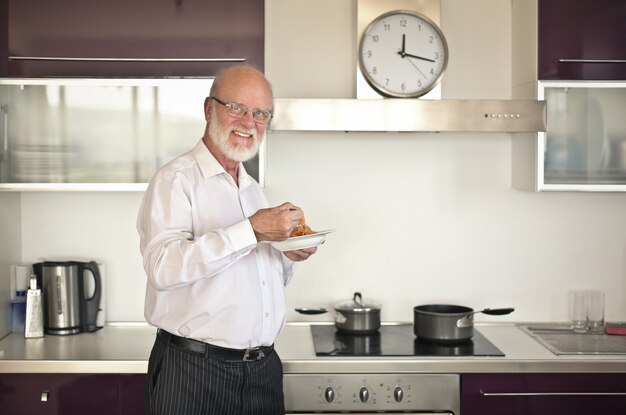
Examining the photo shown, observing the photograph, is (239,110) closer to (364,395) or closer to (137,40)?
(137,40)

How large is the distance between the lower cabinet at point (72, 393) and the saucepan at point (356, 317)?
751 millimetres

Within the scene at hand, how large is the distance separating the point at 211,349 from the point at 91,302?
44.6 inches

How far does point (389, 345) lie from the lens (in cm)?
319

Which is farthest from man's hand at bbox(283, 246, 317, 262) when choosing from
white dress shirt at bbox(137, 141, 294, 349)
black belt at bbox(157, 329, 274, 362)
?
black belt at bbox(157, 329, 274, 362)

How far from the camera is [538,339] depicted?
3.32m

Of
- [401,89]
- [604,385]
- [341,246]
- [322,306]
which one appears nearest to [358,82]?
[401,89]

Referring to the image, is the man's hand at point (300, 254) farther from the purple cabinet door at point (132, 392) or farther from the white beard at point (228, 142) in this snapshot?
the purple cabinet door at point (132, 392)

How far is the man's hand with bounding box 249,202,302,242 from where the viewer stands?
2.30 metres

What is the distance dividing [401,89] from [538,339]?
1116 mm

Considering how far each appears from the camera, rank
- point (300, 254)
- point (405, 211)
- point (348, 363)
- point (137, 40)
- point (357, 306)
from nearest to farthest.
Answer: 1. point (300, 254)
2. point (348, 363)
3. point (137, 40)
4. point (357, 306)
5. point (405, 211)

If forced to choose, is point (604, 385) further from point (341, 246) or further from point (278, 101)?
point (278, 101)

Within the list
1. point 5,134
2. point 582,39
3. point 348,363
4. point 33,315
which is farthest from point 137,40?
point 582,39

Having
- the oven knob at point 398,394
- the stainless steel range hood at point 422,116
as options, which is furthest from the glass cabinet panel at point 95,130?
the oven knob at point 398,394

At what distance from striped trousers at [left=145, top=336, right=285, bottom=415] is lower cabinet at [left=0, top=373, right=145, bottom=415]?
1.42ft
